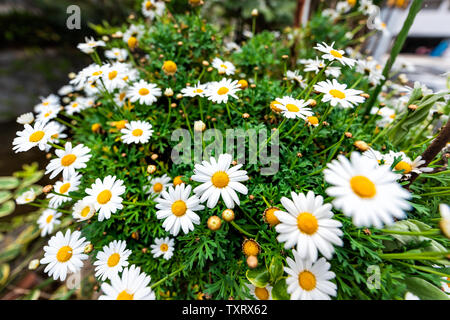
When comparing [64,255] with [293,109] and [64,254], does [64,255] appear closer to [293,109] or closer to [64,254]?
[64,254]

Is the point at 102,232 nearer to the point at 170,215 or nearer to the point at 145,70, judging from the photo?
the point at 170,215

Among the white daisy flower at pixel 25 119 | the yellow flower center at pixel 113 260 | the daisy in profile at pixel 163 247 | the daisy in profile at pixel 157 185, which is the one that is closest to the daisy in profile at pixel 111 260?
the yellow flower center at pixel 113 260

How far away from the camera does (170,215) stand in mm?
709

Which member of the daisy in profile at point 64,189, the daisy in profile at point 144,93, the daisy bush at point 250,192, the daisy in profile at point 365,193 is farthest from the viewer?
the daisy in profile at point 144,93

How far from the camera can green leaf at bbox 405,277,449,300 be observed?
0.58m

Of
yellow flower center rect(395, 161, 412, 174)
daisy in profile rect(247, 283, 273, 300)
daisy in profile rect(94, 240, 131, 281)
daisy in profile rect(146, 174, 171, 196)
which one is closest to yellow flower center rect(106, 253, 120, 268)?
daisy in profile rect(94, 240, 131, 281)

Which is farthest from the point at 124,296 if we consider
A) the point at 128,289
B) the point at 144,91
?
the point at 144,91

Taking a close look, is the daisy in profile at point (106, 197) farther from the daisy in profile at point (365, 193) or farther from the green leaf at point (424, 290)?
the green leaf at point (424, 290)

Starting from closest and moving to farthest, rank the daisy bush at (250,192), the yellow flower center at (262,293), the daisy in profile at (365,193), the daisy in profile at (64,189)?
the daisy in profile at (365,193)
the daisy bush at (250,192)
the yellow flower center at (262,293)
the daisy in profile at (64,189)

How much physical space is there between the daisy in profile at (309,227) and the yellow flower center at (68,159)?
76 centimetres

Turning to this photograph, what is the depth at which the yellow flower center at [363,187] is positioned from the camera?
460 mm

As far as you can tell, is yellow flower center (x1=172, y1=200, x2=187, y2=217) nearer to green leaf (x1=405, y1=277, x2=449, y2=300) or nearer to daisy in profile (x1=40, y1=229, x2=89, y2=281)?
daisy in profile (x1=40, y1=229, x2=89, y2=281)

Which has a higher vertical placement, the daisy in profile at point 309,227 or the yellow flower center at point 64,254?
the daisy in profile at point 309,227

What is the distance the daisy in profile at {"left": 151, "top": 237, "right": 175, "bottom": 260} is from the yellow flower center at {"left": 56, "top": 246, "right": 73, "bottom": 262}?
0.93 feet
